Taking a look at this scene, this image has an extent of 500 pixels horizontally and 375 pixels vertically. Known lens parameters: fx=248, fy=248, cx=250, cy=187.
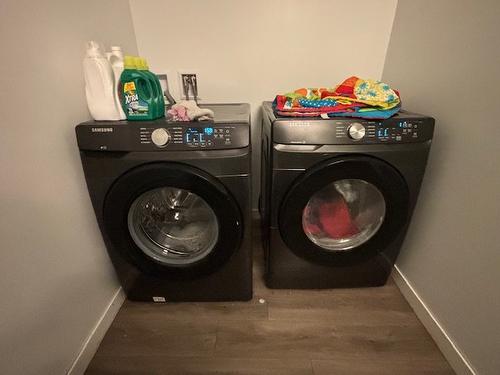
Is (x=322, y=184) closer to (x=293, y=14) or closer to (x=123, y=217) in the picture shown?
(x=123, y=217)

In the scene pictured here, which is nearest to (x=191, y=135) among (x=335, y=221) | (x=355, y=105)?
(x=355, y=105)

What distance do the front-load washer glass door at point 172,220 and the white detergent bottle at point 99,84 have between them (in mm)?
224

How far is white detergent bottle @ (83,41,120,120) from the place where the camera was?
79 centimetres

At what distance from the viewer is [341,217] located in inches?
42.1

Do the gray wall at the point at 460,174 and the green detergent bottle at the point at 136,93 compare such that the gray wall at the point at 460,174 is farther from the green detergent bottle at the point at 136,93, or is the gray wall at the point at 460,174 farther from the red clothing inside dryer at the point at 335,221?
the green detergent bottle at the point at 136,93

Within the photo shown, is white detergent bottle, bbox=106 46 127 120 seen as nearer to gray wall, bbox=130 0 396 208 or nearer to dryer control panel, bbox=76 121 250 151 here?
dryer control panel, bbox=76 121 250 151

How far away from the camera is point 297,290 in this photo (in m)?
1.22

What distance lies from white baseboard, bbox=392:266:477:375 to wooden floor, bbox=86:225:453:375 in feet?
0.08

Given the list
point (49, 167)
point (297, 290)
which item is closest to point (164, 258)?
point (49, 167)

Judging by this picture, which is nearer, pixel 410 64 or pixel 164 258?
pixel 164 258

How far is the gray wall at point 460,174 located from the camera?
0.75 meters

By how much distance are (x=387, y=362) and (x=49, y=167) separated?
4.42 feet

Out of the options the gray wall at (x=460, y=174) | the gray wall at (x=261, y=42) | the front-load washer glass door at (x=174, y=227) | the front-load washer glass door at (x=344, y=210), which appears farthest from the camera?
the gray wall at (x=261, y=42)

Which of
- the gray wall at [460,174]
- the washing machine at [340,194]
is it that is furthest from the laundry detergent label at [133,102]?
the gray wall at [460,174]
